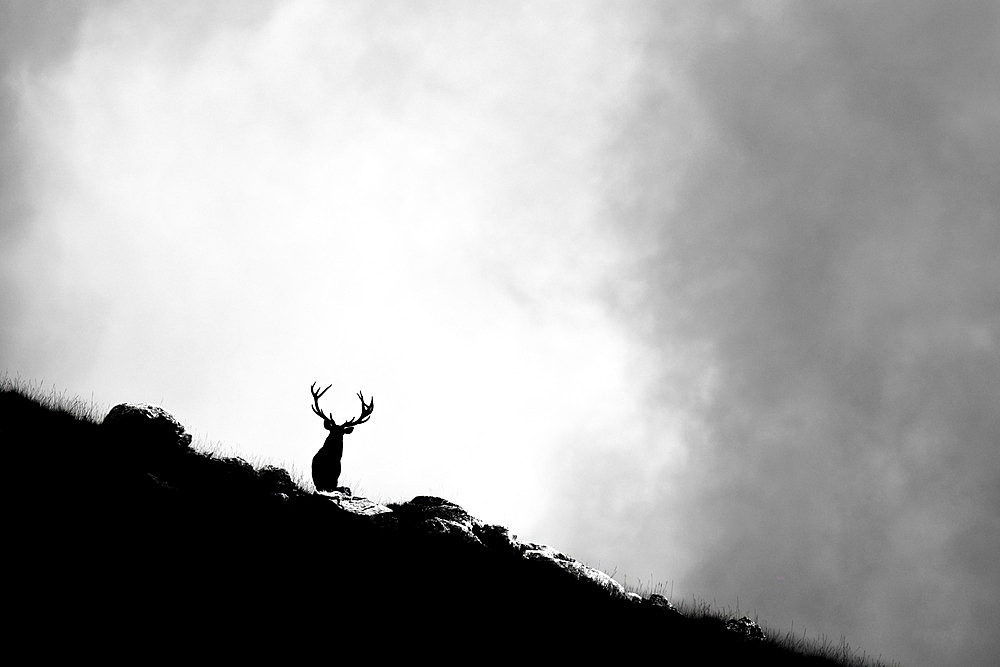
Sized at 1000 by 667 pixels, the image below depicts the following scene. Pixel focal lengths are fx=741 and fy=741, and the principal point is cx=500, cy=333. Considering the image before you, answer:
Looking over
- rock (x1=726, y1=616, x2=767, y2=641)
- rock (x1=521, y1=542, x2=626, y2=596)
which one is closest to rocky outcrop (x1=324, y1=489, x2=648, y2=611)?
rock (x1=521, y1=542, x2=626, y2=596)

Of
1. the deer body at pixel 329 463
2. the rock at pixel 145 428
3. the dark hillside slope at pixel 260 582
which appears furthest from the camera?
the deer body at pixel 329 463

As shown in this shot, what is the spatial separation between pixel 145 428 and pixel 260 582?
7.50 m

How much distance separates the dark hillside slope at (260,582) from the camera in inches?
294

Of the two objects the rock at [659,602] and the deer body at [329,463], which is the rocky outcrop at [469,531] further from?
the deer body at [329,463]

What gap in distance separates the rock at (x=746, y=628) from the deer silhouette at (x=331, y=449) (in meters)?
9.41

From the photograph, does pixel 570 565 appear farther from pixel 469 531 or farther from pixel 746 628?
pixel 746 628

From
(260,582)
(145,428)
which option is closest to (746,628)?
(260,582)

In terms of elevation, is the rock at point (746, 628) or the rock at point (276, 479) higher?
the rock at point (276, 479)

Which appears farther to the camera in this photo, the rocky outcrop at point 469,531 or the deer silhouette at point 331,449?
the deer silhouette at point 331,449

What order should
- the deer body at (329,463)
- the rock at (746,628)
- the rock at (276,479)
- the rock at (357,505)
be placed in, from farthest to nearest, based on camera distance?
the deer body at (329,463)
the rock at (276,479)
the rock at (746,628)
the rock at (357,505)

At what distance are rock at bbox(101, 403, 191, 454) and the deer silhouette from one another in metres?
3.47

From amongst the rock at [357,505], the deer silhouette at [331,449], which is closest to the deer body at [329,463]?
the deer silhouette at [331,449]

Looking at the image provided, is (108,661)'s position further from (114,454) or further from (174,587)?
(114,454)

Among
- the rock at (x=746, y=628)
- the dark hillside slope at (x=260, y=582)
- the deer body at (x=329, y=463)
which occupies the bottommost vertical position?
the dark hillside slope at (x=260, y=582)
